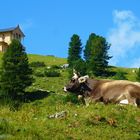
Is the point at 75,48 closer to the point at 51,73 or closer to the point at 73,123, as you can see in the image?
the point at 51,73

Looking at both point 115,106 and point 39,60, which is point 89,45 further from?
point 115,106

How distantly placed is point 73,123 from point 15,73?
104 metres

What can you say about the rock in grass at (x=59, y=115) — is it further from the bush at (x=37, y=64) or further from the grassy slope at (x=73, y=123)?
the bush at (x=37, y=64)

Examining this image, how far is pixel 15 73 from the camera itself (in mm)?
122812

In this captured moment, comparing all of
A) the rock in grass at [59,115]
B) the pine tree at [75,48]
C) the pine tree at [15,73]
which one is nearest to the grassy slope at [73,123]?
the rock in grass at [59,115]

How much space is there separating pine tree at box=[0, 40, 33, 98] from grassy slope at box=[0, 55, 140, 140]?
9188 cm

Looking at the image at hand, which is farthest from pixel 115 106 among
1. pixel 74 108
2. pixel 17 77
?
pixel 17 77

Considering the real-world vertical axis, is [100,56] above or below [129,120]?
above

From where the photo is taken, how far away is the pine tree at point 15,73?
389 feet

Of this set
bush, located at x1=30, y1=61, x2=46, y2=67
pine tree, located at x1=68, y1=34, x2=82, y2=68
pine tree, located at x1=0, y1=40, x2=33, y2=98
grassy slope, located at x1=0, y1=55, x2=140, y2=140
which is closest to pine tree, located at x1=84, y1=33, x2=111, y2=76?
pine tree, located at x1=68, y1=34, x2=82, y2=68

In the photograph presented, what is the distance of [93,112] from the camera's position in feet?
69.2

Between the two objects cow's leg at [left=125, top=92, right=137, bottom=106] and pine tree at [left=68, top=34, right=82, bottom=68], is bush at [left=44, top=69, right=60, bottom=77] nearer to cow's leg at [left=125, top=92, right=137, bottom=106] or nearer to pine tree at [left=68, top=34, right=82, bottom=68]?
pine tree at [left=68, top=34, right=82, bottom=68]

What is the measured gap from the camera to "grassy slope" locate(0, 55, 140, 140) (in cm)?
1772

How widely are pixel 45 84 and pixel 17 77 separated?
1025 centimetres
